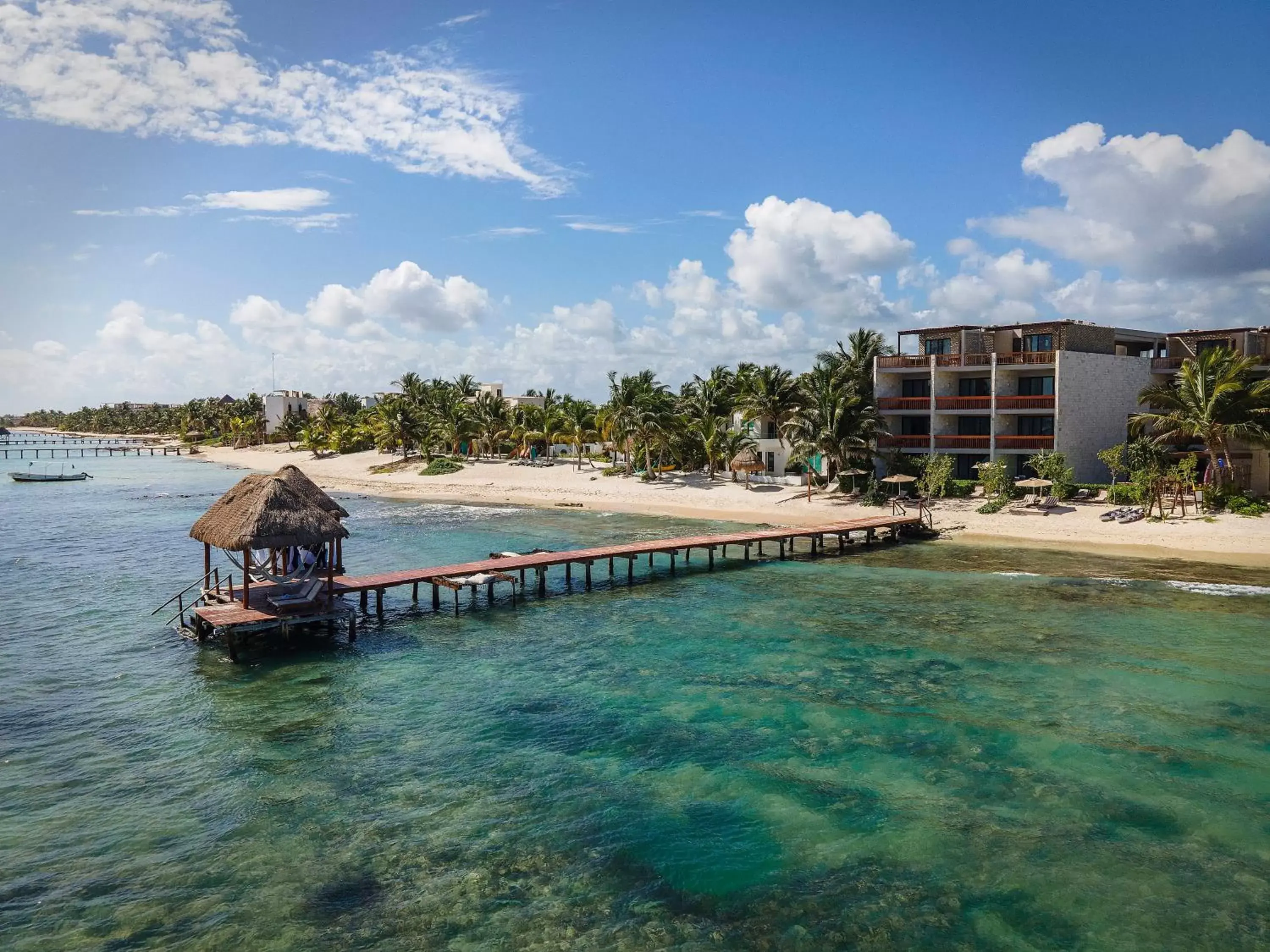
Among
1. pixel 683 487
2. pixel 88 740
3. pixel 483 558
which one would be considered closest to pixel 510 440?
pixel 683 487

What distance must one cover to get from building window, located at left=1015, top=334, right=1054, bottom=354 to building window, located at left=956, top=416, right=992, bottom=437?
15.8 feet

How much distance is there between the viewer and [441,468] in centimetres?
8825

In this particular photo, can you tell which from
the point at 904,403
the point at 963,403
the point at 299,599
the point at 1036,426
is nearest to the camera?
the point at 299,599

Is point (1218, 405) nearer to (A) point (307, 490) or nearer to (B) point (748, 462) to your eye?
(B) point (748, 462)

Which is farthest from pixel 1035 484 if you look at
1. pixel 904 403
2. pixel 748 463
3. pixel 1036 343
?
pixel 748 463

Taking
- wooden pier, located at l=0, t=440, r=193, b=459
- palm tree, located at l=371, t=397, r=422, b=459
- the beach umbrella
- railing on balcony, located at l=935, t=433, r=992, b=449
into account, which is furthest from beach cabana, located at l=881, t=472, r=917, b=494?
wooden pier, located at l=0, t=440, r=193, b=459

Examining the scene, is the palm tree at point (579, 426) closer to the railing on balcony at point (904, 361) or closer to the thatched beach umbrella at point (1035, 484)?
the railing on balcony at point (904, 361)

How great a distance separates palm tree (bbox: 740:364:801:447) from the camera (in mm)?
60156

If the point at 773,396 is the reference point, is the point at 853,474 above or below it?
below

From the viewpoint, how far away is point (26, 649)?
2652cm

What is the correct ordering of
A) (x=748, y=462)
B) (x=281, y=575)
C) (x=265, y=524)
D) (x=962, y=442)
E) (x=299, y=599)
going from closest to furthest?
(x=265, y=524) → (x=299, y=599) → (x=281, y=575) → (x=962, y=442) → (x=748, y=462)

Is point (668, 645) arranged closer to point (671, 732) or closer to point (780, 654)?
point (780, 654)

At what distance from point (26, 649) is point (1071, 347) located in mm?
53921

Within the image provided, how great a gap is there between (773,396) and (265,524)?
41291 mm
